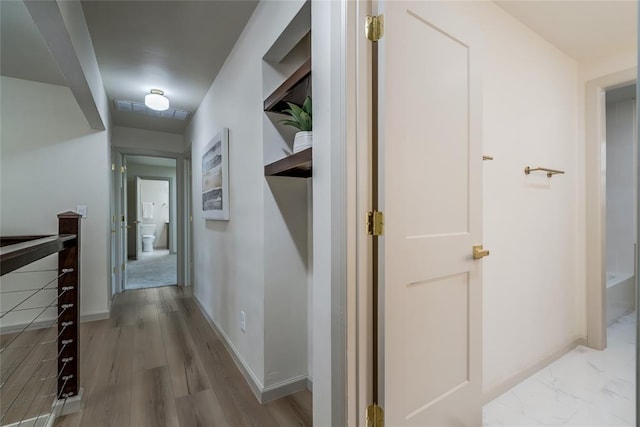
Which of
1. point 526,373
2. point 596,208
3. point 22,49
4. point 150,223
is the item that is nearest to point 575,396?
point 526,373

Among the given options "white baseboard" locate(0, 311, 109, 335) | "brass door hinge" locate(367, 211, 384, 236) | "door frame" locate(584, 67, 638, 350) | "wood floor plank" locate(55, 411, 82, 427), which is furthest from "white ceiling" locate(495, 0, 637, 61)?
"white baseboard" locate(0, 311, 109, 335)

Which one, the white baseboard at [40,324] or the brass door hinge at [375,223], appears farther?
the white baseboard at [40,324]

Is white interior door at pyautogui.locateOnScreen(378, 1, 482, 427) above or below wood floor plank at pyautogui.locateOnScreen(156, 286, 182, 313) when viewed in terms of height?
above

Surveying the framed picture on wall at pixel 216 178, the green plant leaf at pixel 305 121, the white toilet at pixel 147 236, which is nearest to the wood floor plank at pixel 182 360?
the framed picture on wall at pixel 216 178

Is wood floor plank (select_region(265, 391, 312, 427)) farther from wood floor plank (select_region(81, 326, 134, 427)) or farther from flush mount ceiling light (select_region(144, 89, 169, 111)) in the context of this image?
flush mount ceiling light (select_region(144, 89, 169, 111))

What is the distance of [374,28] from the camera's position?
109 cm

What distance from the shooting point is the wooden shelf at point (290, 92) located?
4.65 ft

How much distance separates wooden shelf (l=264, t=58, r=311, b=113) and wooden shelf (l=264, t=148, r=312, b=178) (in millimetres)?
366

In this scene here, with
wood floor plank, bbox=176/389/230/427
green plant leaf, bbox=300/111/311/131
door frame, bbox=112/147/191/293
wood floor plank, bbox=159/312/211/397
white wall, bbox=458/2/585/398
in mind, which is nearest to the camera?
green plant leaf, bbox=300/111/311/131

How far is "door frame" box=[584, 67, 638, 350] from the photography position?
231cm

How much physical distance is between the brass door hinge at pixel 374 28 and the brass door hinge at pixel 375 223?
0.66m

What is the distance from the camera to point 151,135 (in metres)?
4.28

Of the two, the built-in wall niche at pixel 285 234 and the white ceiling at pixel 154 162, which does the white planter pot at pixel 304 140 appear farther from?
the white ceiling at pixel 154 162

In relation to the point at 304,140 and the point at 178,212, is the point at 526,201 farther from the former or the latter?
the point at 178,212
